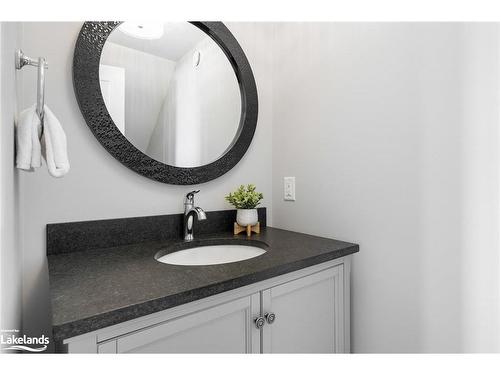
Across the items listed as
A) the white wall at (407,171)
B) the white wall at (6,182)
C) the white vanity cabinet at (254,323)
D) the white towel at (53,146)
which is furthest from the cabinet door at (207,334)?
the white wall at (407,171)

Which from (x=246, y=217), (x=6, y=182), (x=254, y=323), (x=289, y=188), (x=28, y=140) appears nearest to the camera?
(x=6, y=182)

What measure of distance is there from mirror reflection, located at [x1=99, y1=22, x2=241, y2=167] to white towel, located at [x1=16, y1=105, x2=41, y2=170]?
371mm

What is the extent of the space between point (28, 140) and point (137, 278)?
0.44 m

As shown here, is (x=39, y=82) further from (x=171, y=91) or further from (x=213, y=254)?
(x=213, y=254)

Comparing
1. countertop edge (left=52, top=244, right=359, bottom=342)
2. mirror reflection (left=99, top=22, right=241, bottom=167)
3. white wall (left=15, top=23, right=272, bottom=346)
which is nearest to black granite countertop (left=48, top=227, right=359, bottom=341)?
countertop edge (left=52, top=244, right=359, bottom=342)

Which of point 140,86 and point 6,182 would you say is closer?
point 6,182

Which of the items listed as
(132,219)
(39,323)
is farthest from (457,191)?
(39,323)

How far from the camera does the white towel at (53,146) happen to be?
2.36 feet

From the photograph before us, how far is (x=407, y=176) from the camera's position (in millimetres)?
1013

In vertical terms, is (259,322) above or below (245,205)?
below

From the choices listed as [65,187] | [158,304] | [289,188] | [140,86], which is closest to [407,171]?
[289,188]

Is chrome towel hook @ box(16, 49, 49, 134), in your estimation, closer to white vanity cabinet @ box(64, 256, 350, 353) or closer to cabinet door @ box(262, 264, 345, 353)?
white vanity cabinet @ box(64, 256, 350, 353)

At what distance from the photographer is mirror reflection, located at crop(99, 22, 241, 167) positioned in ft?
3.56

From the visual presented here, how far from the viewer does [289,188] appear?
1.44 m
